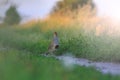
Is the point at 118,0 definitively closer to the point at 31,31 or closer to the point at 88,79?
the point at 31,31

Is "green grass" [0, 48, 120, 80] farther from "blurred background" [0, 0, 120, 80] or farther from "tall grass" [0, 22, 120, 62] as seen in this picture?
"tall grass" [0, 22, 120, 62]

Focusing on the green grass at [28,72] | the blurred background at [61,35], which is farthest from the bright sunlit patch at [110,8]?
the green grass at [28,72]

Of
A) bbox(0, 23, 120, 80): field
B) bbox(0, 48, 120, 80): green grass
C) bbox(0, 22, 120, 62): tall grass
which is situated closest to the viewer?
bbox(0, 48, 120, 80): green grass

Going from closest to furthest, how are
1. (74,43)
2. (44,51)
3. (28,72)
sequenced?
(28,72)
(74,43)
(44,51)

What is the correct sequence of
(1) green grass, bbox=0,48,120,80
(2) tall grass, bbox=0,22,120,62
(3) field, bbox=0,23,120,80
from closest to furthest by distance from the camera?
(1) green grass, bbox=0,48,120,80
(3) field, bbox=0,23,120,80
(2) tall grass, bbox=0,22,120,62

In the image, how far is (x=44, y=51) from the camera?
1243cm

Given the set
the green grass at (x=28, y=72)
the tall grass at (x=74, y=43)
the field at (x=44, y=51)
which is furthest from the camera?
the tall grass at (x=74, y=43)

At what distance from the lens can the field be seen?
12.8ft

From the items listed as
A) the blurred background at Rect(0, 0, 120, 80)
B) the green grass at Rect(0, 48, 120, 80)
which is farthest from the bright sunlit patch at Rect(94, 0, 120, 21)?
the green grass at Rect(0, 48, 120, 80)

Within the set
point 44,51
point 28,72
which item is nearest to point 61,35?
point 44,51

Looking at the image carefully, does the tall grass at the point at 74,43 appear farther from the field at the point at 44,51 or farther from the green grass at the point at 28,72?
the green grass at the point at 28,72

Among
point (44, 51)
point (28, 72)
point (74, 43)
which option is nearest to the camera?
Result: point (28, 72)

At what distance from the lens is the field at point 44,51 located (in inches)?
154

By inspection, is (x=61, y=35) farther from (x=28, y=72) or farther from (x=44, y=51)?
(x=28, y=72)
